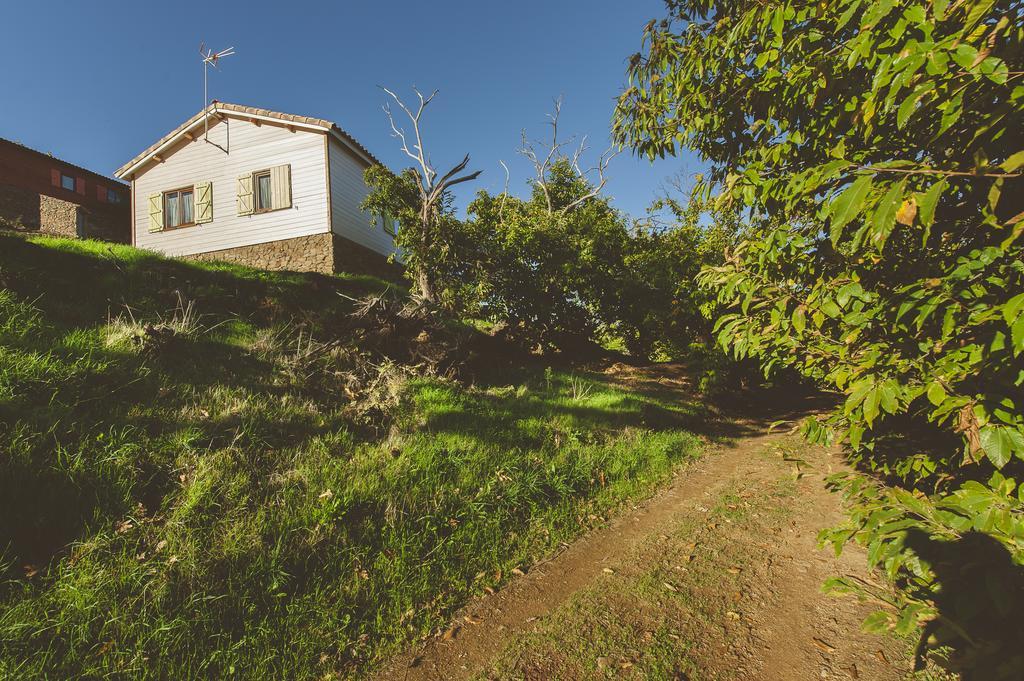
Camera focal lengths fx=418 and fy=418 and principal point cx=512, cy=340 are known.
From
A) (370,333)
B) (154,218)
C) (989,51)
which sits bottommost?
(370,333)

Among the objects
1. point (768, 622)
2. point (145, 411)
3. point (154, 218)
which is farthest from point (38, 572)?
point (154, 218)

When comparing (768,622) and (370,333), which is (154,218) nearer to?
(370,333)

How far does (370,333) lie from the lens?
281 inches

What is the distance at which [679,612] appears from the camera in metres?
2.82

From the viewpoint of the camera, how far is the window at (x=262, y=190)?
15.4 m

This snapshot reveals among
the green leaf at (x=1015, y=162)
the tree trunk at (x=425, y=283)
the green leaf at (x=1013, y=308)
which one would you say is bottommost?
the green leaf at (x=1013, y=308)

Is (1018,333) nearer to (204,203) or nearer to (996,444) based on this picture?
(996,444)

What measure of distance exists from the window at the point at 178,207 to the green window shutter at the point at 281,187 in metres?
4.03

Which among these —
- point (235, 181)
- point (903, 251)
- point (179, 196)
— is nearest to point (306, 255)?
point (235, 181)

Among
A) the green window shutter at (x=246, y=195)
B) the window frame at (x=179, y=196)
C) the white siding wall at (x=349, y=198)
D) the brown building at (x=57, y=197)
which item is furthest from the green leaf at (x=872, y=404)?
the brown building at (x=57, y=197)

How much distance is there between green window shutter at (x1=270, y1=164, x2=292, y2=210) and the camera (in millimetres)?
15000

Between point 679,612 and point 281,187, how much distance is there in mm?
17125

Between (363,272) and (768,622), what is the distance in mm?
16026

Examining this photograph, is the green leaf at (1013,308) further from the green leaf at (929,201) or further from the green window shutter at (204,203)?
the green window shutter at (204,203)
